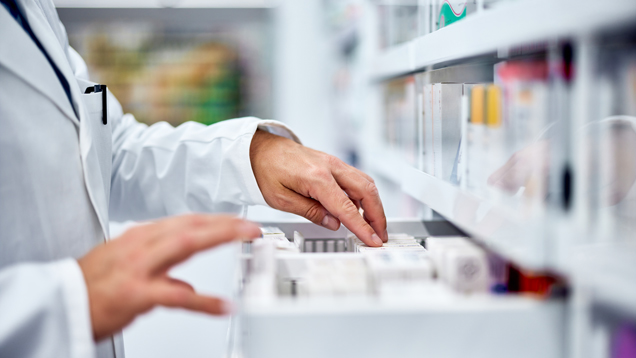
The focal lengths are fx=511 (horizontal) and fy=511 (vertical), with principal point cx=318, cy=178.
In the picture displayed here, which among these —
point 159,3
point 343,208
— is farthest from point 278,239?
point 159,3

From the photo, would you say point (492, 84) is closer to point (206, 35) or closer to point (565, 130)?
point (565, 130)

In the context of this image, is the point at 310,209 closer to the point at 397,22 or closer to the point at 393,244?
the point at 393,244

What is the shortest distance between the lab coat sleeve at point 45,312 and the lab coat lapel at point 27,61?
15.1 inches

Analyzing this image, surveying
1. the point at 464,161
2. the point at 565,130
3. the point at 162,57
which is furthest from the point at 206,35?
the point at 565,130

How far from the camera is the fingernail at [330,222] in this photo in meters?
1.07

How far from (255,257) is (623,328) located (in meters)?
0.47

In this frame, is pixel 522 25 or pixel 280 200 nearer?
pixel 522 25

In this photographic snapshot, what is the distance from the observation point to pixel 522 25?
0.66 metres

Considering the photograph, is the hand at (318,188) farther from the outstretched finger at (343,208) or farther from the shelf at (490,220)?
the shelf at (490,220)

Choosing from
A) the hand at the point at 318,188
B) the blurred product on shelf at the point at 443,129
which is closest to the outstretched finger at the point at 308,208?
the hand at the point at 318,188

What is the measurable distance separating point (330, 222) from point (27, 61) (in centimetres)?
63

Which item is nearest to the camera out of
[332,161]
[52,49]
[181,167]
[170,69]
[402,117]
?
[52,49]

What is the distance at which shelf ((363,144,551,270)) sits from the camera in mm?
612

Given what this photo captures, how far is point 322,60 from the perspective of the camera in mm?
4574
